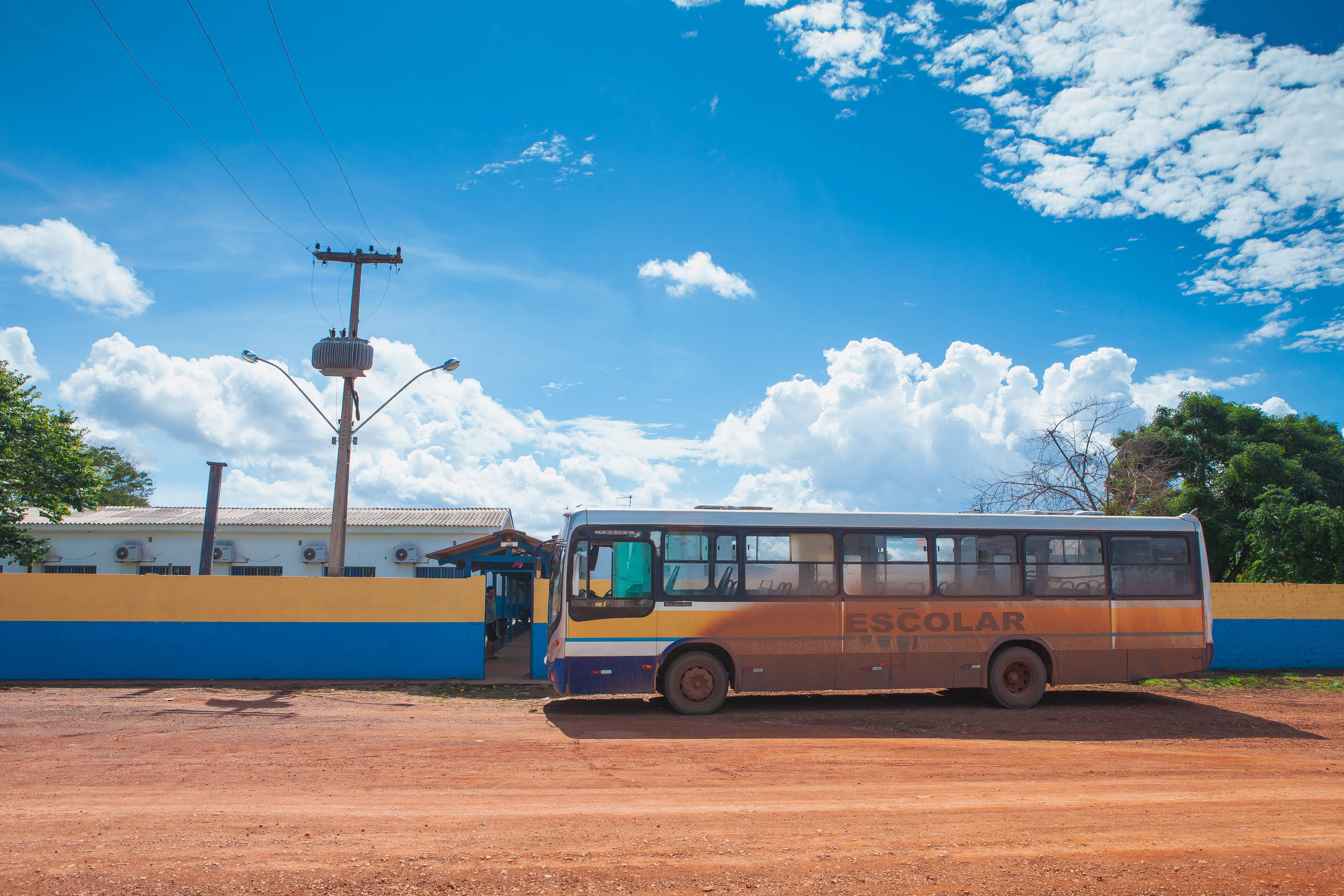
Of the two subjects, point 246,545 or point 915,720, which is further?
point 246,545

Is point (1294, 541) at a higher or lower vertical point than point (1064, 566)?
higher

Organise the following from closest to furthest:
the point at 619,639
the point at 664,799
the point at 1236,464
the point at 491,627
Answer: the point at 664,799 → the point at 619,639 → the point at 491,627 → the point at 1236,464

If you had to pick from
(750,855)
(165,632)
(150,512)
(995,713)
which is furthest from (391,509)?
(750,855)

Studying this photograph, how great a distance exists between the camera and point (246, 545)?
3241cm

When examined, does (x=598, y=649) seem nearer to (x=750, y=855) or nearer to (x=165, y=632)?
(x=750, y=855)

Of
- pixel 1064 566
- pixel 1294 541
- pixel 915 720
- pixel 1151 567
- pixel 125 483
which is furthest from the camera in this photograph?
pixel 125 483

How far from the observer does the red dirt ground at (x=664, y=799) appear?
16.7 ft

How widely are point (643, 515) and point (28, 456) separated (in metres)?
22.0

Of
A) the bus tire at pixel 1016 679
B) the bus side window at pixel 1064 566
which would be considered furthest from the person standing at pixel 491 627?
the bus side window at pixel 1064 566

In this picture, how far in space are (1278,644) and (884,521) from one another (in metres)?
11.8

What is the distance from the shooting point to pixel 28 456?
2341 cm

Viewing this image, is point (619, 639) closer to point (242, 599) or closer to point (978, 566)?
point (978, 566)

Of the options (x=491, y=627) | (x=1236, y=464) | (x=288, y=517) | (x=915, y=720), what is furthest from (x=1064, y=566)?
(x=288, y=517)

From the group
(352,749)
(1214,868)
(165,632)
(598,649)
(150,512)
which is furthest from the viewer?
(150,512)
